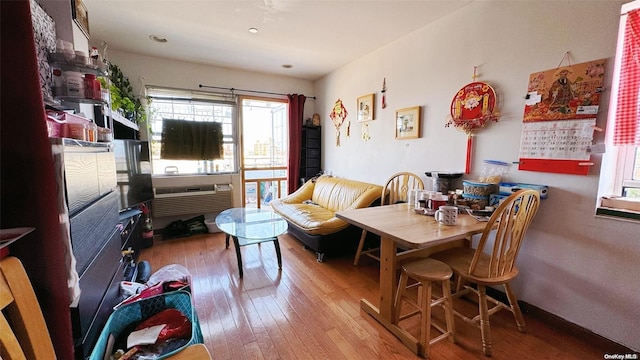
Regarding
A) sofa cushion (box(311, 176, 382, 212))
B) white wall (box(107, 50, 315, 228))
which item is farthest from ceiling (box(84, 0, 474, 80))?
sofa cushion (box(311, 176, 382, 212))

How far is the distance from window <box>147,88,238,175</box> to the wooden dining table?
2.84 metres

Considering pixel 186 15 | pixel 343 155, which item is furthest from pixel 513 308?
pixel 186 15

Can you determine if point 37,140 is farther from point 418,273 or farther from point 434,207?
point 434,207

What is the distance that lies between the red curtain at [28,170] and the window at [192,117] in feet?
10.6

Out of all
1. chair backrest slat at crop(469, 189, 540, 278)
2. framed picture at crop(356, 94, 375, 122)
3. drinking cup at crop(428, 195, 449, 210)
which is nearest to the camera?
chair backrest slat at crop(469, 189, 540, 278)

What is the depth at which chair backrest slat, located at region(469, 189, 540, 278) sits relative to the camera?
4.61 feet

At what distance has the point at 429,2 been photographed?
6.93 ft

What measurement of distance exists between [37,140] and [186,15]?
2.17 meters

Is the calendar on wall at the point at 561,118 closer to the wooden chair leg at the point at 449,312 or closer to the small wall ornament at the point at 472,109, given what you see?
the small wall ornament at the point at 472,109

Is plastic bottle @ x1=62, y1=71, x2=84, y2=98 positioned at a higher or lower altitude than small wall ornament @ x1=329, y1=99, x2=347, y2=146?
lower

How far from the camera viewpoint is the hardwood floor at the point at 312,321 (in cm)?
155

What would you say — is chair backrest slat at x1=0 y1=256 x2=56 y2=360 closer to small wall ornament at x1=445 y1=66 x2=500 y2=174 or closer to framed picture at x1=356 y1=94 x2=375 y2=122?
small wall ornament at x1=445 y1=66 x2=500 y2=174

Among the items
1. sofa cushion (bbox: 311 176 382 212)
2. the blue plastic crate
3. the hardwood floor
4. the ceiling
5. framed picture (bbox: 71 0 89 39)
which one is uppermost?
the ceiling

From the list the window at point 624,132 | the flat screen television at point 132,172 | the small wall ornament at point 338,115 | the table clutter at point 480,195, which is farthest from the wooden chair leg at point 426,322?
the small wall ornament at point 338,115
